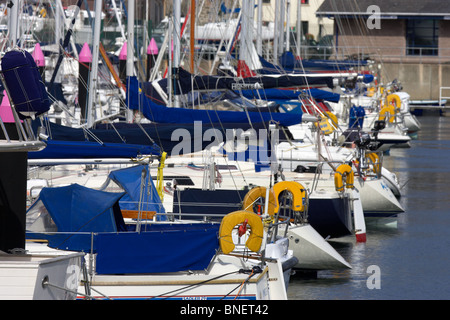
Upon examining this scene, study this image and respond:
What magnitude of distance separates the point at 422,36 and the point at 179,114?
40.6 metres

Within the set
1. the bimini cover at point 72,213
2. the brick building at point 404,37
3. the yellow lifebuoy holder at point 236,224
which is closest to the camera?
the yellow lifebuoy holder at point 236,224

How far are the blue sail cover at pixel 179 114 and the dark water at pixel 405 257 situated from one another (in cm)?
314

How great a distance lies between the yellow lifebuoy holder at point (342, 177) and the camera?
18.4m

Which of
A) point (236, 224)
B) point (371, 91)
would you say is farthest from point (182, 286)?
point (371, 91)

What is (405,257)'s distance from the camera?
59.4ft

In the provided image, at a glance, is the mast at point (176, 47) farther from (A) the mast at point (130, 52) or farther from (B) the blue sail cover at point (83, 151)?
(B) the blue sail cover at point (83, 151)

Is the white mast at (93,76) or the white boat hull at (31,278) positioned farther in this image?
the white mast at (93,76)

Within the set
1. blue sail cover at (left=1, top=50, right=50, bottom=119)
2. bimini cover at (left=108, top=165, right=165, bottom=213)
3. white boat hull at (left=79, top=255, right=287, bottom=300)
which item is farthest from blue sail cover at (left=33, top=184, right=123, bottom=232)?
blue sail cover at (left=1, top=50, right=50, bottom=119)

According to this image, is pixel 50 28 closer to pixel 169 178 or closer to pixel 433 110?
pixel 169 178

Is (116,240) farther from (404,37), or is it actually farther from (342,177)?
(404,37)

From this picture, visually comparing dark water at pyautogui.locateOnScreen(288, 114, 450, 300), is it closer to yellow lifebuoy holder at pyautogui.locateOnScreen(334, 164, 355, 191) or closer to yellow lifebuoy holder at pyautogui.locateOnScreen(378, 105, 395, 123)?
yellow lifebuoy holder at pyautogui.locateOnScreen(334, 164, 355, 191)

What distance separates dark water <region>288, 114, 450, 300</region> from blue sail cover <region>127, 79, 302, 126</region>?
3.14 meters

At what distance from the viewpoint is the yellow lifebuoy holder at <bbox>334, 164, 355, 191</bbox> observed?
1842 centimetres
